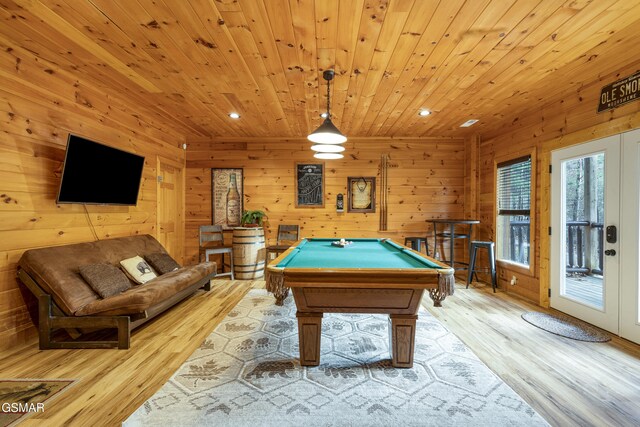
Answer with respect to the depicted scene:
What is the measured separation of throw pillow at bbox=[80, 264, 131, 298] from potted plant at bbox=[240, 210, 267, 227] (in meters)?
2.27

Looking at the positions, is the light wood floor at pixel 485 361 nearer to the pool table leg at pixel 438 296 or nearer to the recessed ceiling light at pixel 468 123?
the pool table leg at pixel 438 296

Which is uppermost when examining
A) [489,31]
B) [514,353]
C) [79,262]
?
[489,31]

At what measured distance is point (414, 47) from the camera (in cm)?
241

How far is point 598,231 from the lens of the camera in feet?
10.7

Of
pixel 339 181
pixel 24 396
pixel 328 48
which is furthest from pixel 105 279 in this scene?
pixel 339 181

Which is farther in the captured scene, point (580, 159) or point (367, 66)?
point (580, 159)

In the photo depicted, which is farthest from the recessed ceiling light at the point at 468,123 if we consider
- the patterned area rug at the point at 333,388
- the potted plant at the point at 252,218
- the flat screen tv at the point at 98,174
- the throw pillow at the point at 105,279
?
the throw pillow at the point at 105,279

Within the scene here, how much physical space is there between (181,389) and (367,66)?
3.04m

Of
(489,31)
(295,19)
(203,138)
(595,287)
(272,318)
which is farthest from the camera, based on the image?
(203,138)

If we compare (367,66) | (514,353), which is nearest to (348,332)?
(514,353)

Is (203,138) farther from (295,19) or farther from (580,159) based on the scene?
(580,159)

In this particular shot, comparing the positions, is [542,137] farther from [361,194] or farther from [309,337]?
[309,337]

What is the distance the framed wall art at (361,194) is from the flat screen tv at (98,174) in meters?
Result: 3.42

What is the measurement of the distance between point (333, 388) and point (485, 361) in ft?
4.27
